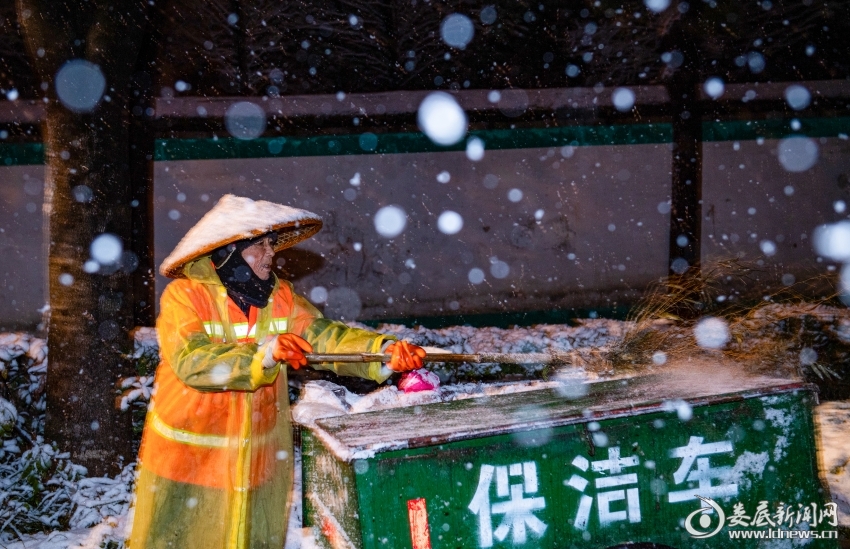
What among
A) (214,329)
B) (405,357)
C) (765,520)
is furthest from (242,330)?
(765,520)

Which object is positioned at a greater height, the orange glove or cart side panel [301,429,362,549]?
the orange glove

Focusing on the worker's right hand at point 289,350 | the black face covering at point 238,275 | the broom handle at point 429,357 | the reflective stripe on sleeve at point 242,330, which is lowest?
the broom handle at point 429,357

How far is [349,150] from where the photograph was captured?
8.27 metres

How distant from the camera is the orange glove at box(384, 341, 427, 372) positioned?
3096mm

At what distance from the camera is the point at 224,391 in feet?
9.68

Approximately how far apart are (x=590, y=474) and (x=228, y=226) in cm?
183

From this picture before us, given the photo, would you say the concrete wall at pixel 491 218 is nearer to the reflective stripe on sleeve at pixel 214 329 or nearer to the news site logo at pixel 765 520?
the reflective stripe on sleeve at pixel 214 329

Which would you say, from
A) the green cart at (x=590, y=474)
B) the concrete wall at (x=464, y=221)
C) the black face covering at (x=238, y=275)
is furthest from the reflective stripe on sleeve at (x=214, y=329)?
the concrete wall at (x=464, y=221)

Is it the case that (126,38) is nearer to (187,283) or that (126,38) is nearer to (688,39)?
(187,283)

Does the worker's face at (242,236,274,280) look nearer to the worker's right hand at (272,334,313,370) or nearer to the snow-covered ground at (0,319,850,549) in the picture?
the worker's right hand at (272,334,313,370)

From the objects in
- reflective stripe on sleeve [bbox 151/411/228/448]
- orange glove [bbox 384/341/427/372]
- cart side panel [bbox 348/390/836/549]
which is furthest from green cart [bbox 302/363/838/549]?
reflective stripe on sleeve [bbox 151/411/228/448]

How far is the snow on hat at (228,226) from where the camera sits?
2.89 metres

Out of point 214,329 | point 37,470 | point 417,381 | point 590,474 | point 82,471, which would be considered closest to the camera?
point 590,474

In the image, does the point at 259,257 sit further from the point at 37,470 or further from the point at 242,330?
the point at 37,470
